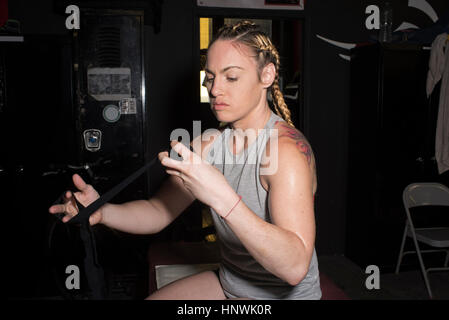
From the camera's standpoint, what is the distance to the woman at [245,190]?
3.02 ft

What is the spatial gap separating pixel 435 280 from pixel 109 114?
3117 millimetres

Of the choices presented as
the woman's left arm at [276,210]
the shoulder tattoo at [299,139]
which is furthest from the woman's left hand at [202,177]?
the shoulder tattoo at [299,139]

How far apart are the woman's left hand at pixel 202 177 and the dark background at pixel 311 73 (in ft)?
8.23

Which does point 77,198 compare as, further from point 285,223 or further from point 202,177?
point 285,223

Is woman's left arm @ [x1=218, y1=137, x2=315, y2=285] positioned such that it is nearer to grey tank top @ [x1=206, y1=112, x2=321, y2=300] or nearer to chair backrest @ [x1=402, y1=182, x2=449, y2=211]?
grey tank top @ [x1=206, y1=112, x2=321, y2=300]

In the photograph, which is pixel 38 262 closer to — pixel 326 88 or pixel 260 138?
pixel 260 138

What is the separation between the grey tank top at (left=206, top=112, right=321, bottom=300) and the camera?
1.21 m

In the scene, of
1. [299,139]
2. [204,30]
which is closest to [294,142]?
[299,139]

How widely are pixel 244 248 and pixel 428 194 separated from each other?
2.59 metres

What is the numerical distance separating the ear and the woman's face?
0.03 m

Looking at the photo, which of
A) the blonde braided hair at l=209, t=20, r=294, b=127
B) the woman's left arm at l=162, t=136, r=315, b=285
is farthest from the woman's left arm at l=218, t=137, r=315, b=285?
the blonde braided hair at l=209, t=20, r=294, b=127

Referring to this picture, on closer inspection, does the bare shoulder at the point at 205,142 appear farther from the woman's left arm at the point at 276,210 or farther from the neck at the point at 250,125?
the woman's left arm at the point at 276,210
